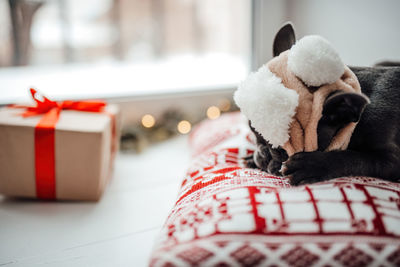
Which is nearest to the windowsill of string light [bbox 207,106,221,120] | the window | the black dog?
the window

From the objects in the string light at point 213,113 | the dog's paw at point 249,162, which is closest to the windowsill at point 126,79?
the string light at point 213,113

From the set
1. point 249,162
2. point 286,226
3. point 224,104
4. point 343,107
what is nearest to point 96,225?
point 249,162

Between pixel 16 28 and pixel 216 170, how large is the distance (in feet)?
5.19

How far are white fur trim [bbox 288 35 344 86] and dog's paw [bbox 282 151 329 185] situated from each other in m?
0.17

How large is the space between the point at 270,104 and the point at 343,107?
15cm

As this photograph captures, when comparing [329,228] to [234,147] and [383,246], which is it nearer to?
[383,246]

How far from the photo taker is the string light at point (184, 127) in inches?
76.5

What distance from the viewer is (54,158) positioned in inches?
45.0

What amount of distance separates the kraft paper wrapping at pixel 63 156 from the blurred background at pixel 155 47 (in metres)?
0.54

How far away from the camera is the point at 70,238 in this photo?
102 centimetres

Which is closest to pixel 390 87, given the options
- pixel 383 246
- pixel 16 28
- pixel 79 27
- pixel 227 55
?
pixel 383 246

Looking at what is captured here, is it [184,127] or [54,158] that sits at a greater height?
[54,158]

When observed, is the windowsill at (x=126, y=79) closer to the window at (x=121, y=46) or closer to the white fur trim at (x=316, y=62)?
the window at (x=121, y=46)

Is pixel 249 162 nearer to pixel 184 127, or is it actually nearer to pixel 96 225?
pixel 96 225
